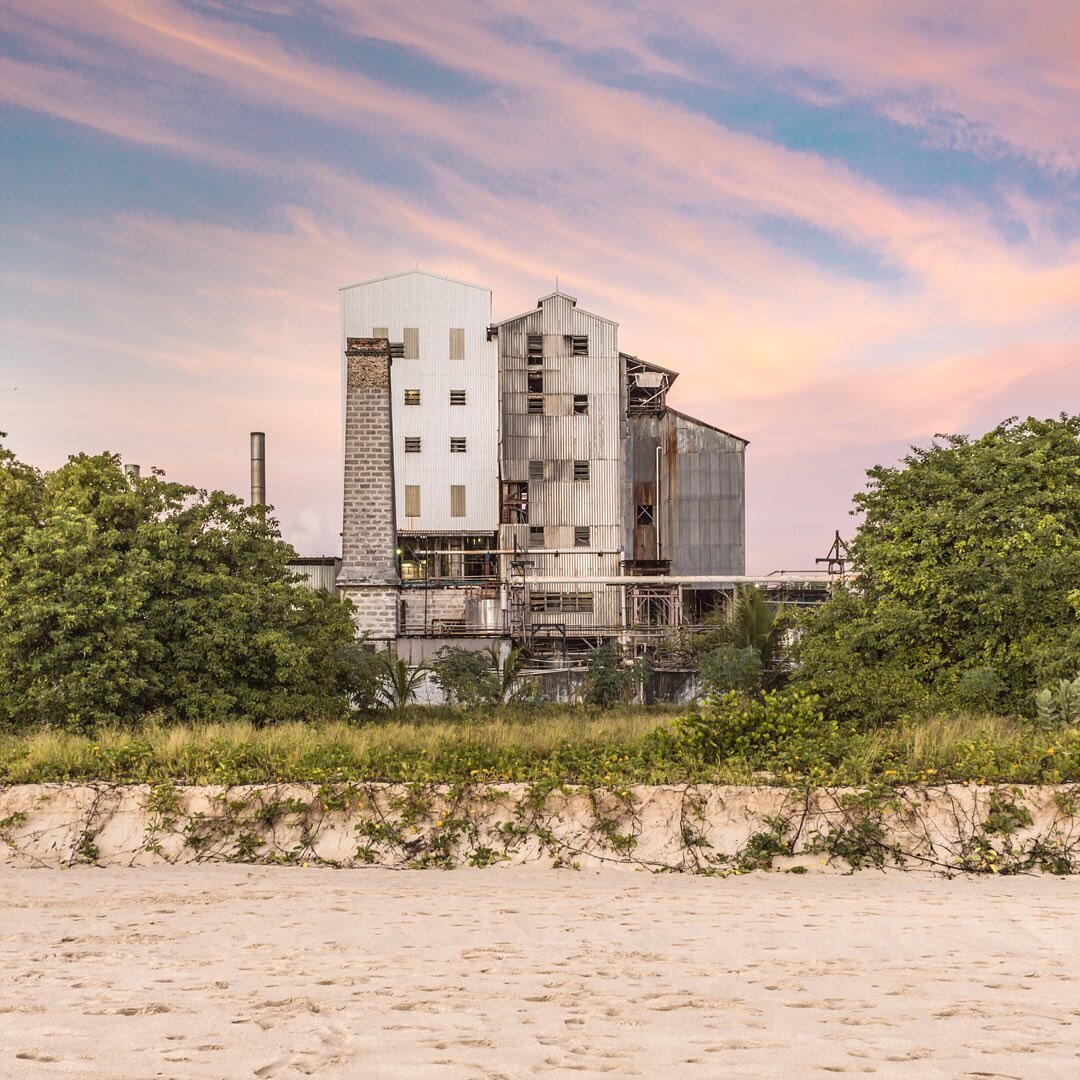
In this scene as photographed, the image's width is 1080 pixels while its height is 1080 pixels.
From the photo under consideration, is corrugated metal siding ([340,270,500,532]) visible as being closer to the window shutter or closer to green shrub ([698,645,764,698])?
the window shutter

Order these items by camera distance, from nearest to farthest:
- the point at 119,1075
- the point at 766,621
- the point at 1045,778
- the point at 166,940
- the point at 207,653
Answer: the point at 119,1075, the point at 166,940, the point at 1045,778, the point at 207,653, the point at 766,621

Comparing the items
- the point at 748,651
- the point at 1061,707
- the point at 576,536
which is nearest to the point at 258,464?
the point at 576,536

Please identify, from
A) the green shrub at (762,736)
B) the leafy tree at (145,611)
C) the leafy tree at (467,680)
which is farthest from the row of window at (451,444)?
the green shrub at (762,736)

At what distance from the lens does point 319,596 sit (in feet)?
64.4

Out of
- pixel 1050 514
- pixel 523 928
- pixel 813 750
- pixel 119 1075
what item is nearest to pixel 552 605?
pixel 1050 514

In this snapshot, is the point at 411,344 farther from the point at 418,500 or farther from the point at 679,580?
the point at 679,580

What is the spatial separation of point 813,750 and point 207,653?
1134 centimetres

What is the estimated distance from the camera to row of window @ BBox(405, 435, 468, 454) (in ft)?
149

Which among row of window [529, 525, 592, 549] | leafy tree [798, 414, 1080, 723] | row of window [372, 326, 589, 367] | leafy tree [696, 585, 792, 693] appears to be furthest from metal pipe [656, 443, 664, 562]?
leafy tree [798, 414, 1080, 723]

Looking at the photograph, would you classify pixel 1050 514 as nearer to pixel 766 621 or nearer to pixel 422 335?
pixel 766 621

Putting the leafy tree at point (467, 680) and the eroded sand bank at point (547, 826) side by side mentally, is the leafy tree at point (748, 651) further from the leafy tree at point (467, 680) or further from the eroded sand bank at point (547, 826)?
the eroded sand bank at point (547, 826)

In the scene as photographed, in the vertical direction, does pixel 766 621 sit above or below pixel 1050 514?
below

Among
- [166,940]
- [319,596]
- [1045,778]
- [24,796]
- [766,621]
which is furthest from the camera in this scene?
[766,621]

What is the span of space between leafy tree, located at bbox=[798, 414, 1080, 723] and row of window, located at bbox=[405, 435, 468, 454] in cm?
2820
